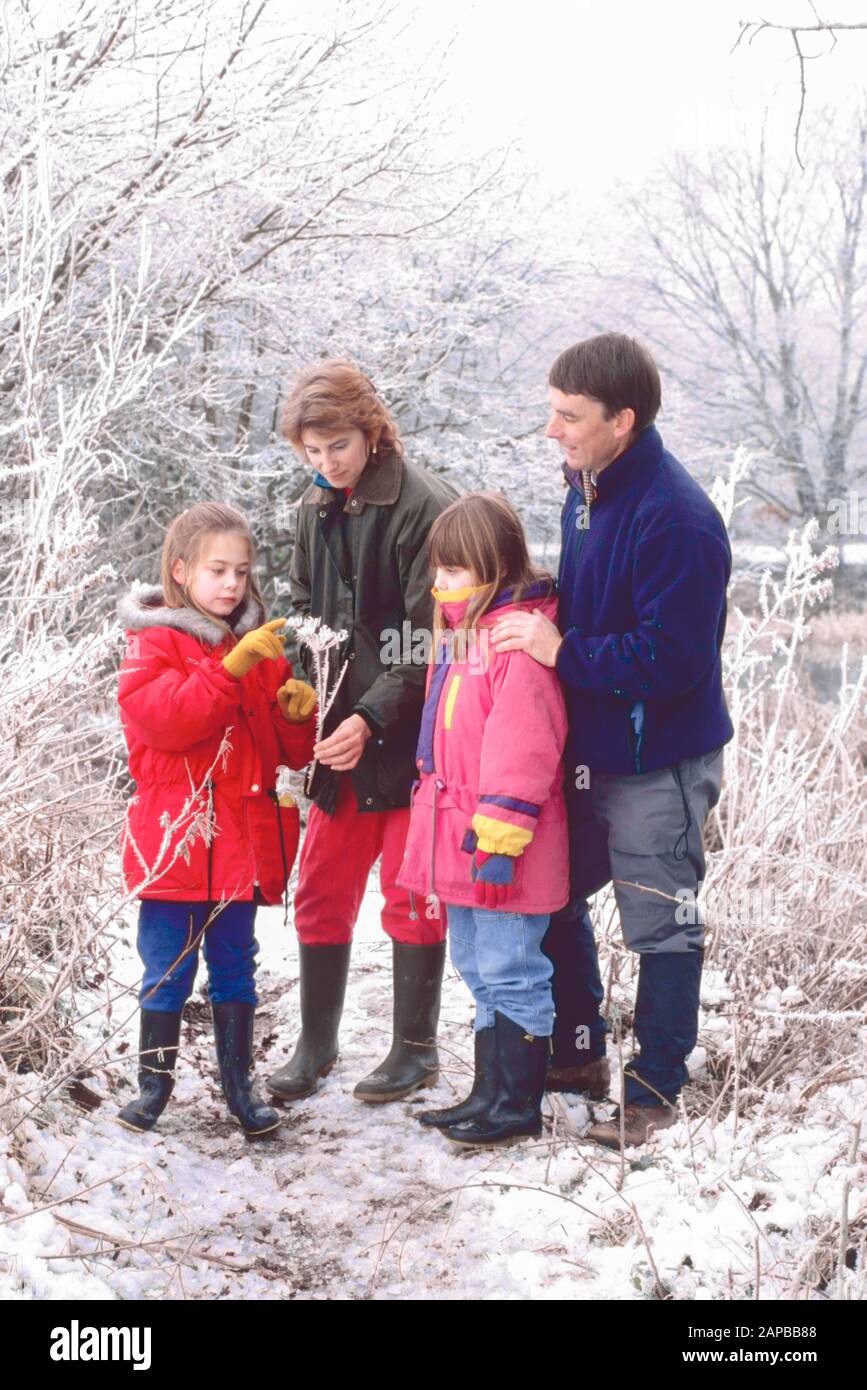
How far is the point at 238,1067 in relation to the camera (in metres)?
3.21

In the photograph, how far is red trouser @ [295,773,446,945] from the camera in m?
3.45

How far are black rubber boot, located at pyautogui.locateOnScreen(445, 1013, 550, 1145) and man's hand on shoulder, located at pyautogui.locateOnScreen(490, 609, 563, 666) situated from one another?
2.82ft

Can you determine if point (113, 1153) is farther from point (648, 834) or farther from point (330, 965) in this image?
point (648, 834)

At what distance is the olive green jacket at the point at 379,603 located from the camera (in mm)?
3307

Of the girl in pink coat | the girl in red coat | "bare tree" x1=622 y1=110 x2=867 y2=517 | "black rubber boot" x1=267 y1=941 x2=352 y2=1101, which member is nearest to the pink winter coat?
the girl in pink coat

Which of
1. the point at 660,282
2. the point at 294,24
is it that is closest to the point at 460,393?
the point at 294,24

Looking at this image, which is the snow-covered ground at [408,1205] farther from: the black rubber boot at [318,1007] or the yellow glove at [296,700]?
the yellow glove at [296,700]

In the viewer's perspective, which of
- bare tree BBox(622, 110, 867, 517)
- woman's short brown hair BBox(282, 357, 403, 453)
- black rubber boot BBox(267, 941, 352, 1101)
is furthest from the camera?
bare tree BBox(622, 110, 867, 517)

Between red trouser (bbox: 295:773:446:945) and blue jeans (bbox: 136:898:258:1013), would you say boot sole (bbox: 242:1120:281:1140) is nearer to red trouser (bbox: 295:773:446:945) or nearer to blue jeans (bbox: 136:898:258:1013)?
blue jeans (bbox: 136:898:258:1013)

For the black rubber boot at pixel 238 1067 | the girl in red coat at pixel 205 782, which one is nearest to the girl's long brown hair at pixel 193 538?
the girl in red coat at pixel 205 782

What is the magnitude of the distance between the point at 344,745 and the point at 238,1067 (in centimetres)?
85

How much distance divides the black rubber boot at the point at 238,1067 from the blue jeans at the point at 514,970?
0.60 m

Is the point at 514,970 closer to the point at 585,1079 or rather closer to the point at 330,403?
the point at 585,1079
